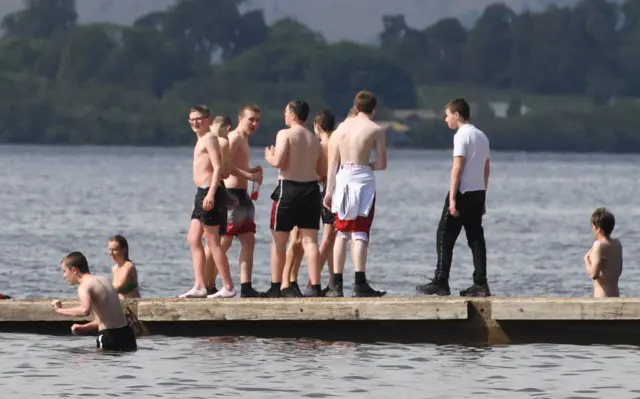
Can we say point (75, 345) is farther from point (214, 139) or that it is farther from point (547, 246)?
point (547, 246)

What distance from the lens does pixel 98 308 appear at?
1534 cm

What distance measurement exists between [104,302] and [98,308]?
3.8 inches

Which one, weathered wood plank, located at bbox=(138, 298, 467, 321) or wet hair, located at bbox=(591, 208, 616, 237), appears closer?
weathered wood plank, located at bbox=(138, 298, 467, 321)

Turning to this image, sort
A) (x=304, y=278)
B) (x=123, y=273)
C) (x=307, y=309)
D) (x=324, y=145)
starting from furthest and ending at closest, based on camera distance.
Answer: (x=304, y=278) < (x=324, y=145) < (x=123, y=273) < (x=307, y=309)

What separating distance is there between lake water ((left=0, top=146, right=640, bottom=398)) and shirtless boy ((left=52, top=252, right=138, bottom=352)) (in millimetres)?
210

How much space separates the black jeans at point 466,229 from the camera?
52.5ft

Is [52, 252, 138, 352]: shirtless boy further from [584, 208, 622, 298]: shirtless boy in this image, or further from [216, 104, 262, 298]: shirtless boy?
[584, 208, 622, 298]: shirtless boy

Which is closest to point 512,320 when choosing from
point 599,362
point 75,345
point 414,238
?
point 599,362

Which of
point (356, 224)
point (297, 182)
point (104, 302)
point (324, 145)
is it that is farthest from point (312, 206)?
point (104, 302)

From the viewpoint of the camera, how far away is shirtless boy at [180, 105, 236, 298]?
53.0ft

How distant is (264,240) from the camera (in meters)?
47.1

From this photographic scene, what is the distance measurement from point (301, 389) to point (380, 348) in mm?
1869

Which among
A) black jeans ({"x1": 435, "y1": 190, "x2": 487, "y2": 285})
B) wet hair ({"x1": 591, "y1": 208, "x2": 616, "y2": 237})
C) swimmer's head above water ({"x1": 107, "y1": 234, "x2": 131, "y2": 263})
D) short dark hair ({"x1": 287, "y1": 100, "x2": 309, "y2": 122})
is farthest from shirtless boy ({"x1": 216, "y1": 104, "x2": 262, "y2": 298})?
wet hair ({"x1": 591, "y1": 208, "x2": 616, "y2": 237})

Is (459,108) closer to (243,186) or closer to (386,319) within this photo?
(386,319)
